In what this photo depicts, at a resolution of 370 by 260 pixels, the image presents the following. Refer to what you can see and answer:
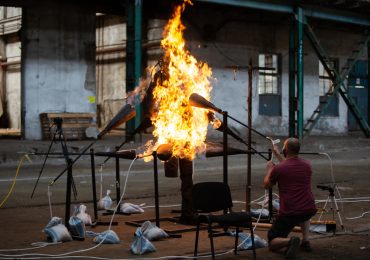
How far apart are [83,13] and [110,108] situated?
636 centimetres

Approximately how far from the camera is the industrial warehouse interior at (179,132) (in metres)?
8.12

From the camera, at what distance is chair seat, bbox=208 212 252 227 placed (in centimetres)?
713

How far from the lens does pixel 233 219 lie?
23.7 feet

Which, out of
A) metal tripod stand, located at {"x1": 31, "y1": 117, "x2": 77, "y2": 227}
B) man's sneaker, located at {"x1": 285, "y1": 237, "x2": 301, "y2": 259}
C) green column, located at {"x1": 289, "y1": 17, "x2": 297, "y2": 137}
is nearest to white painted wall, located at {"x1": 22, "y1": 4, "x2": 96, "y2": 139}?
green column, located at {"x1": 289, "y1": 17, "x2": 297, "y2": 137}

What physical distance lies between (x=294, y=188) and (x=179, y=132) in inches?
97.0

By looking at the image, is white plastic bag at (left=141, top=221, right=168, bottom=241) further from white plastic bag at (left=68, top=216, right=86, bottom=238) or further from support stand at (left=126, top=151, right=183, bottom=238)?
white plastic bag at (left=68, top=216, right=86, bottom=238)

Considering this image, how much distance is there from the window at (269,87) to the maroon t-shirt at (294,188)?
74.0 ft

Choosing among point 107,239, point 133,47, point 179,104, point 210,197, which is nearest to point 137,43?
point 133,47

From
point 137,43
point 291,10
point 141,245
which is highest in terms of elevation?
point 291,10

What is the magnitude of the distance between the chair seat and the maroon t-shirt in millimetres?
770

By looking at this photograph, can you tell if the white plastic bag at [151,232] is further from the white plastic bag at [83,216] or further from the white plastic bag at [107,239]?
the white plastic bag at [83,216]

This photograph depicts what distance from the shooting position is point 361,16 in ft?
100

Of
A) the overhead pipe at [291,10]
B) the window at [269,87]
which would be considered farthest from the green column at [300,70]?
the window at [269,87]

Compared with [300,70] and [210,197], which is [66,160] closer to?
[210,197]
